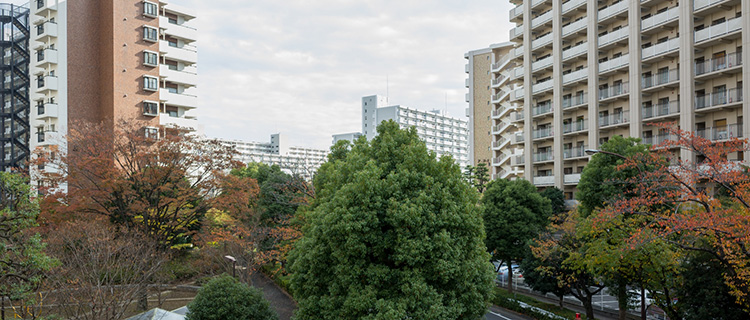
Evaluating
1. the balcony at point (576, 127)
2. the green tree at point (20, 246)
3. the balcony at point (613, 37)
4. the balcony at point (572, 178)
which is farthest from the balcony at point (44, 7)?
the balcony at point (572, 178)

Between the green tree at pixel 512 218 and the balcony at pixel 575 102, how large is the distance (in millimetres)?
15003

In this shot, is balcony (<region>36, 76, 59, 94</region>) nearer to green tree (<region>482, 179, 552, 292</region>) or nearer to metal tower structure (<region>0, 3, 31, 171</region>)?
metal tower structure (<region>0, 3, 31, 171</region>)

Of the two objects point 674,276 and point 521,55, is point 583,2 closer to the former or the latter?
point 521,55

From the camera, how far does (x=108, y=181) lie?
23094mm

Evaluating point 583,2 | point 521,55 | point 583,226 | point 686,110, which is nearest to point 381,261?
point 583,226

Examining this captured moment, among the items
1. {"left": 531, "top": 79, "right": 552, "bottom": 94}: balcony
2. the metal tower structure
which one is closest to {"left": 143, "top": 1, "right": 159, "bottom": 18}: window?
the metal tower structure

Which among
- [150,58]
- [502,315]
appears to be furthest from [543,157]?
[150,58]

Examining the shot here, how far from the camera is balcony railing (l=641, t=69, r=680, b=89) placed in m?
36.8

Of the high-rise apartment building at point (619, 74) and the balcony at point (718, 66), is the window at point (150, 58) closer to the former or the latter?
the high-rise apartment building at point (619, 74)

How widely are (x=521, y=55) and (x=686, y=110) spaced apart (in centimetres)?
1988

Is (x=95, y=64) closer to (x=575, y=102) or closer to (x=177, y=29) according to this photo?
(x=177, y=29)

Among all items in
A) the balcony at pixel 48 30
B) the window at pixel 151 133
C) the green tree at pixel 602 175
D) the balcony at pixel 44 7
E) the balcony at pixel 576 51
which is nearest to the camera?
the green tree at pixel 602 175

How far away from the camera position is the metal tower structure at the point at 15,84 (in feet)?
156

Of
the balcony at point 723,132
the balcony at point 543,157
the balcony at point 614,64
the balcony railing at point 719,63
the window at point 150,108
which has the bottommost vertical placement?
the balcony at point 543,157
